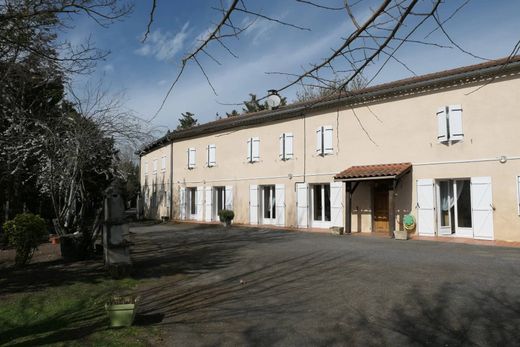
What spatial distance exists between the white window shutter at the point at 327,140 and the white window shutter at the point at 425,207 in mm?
3970

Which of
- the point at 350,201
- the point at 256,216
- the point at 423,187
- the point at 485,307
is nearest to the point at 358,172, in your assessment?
the point at 350,201

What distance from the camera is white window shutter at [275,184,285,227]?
756 inches

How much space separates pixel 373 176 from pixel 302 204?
429 cm

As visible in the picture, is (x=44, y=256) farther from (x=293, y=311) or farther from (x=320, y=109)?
(x=320, y=109)

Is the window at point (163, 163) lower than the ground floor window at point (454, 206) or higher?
higher

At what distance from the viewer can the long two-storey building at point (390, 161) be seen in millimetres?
13039

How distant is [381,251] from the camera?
1101 centimetres

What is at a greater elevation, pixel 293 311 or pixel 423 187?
pixel 423 187

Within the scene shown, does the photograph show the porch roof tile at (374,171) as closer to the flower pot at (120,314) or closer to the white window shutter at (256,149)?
the white window shutter at (256,149)

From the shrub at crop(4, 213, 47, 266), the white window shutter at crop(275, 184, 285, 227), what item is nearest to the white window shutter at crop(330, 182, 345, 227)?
the white window shutter at crop(275, 184, 285, 227)

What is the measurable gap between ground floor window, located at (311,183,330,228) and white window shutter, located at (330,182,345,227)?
0.76 metres

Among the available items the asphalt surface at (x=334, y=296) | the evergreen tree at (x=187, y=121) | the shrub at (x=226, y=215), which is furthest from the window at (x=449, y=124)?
the evergreen tree at (x=187, y=121)

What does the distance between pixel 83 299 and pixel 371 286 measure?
4.41m

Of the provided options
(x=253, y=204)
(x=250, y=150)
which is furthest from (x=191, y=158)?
(x=253, y=204)
